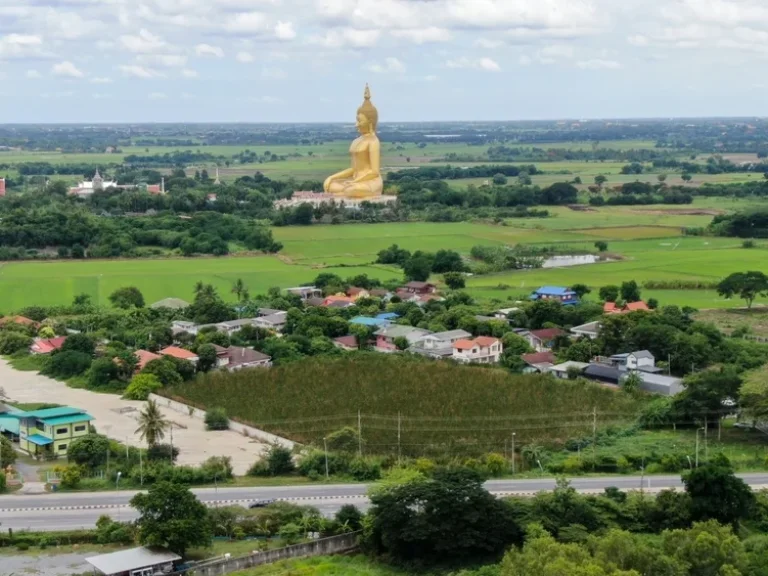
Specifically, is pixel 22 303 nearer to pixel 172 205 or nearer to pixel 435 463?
pixel 435 463

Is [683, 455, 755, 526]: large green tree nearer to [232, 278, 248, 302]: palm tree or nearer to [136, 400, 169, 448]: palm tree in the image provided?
[136, 400, 169, 448]: palm tree

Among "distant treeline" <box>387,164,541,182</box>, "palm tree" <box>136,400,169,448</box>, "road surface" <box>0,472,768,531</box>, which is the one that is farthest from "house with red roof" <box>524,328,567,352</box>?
"distant treeline" <box>387,164,541,182</box>

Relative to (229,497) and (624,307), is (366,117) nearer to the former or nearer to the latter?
(624,307)

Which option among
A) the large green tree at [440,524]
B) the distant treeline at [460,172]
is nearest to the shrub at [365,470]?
the large green tree at [440,524]

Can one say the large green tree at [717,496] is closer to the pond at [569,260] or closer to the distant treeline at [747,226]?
the pond at [569,260]

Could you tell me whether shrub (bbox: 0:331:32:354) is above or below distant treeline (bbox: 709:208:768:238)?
below

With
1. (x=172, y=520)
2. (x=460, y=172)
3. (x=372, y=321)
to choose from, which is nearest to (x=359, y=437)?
(x=172, y=520)
